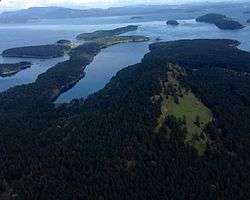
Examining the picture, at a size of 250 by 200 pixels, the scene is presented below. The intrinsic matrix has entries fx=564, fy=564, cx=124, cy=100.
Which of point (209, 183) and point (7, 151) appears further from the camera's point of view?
point (7, 151)

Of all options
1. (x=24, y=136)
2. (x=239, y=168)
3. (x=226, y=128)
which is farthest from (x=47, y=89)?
(x=239, y=168)

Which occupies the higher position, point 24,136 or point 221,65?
point 24,136

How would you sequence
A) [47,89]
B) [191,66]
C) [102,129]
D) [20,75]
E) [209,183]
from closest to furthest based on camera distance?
[209,183] → [102,129] → [47,89] → [191,66] → [20,75]

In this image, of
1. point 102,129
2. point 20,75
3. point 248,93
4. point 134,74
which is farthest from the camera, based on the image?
point 20,75

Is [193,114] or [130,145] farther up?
[130,145]

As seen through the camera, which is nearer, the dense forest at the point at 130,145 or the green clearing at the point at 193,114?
the dense forest at the point at 130,145

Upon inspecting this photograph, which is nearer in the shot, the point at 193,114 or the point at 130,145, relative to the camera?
the point at 130,145

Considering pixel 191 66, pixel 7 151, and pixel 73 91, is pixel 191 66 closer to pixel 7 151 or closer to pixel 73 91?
pixel 73 91

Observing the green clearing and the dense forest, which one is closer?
the dense forest
